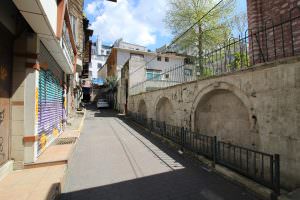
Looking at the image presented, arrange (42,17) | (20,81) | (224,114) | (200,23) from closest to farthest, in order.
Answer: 1. (42,17)
2. (20,81)
3. (224,114)
4. (200,23)

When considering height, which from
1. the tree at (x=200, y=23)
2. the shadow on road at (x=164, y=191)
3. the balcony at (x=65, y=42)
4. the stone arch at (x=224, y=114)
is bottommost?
the shadow on road at (x=164, y=191)

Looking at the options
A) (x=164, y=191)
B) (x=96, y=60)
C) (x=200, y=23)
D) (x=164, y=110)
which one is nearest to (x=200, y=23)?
(x=200, y=23)

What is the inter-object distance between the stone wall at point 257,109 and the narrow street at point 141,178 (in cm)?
113

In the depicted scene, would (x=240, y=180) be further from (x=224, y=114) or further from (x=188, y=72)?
(x=188, y=72)

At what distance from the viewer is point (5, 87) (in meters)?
4.32

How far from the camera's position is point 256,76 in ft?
15.4

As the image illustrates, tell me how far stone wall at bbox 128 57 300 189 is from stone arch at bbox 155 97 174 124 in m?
2.85

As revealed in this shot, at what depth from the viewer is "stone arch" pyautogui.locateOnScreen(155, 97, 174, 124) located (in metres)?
10.7

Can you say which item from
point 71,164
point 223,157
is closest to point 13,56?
point 71,164

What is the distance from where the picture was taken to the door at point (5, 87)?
13.6 feet

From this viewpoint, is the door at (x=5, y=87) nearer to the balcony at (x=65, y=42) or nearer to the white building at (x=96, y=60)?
the balcony at (x=65, y=42)

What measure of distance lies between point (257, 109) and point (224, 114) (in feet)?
5.37

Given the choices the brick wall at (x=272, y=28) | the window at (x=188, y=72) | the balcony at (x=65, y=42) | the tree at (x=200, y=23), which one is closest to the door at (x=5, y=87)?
the balcony at (x=65, y=42)

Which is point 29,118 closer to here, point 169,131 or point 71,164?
point 71,164
